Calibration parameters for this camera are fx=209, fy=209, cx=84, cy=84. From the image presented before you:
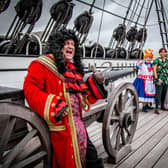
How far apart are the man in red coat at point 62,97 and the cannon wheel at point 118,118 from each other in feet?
1.01

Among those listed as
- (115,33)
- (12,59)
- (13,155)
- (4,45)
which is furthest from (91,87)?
(115,33)

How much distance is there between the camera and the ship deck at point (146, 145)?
6.31ft

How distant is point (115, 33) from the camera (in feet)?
31.7

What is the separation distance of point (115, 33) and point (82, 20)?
2.93 m

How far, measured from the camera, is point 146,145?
2.36 meters

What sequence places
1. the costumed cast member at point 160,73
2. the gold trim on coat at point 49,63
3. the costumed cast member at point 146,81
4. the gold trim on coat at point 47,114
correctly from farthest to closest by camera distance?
the costumed cast member at point 146,81, the costumed cast member at point 160,73, the gold trim on coat at point 49,63, the gold trim on coat at point 47,114

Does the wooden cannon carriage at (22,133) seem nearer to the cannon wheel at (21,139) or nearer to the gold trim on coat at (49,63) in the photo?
the cannon wheel at (21,139)

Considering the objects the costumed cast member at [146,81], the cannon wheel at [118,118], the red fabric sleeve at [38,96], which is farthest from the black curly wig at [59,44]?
the costumed cast member at [146,81]

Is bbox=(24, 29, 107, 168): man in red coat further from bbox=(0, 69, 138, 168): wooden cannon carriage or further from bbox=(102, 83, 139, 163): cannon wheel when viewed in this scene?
bbox=(102, 83, 139, 163): cannon wheel

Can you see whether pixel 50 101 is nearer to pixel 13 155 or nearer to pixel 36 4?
pixel 13 155

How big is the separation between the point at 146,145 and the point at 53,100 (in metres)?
1.64

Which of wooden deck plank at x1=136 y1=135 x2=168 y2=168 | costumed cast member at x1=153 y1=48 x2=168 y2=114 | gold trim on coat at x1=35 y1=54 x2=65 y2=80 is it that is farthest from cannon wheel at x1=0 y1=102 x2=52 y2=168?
costumed cast member at x1=153 y1=48 x2=168 y2=114

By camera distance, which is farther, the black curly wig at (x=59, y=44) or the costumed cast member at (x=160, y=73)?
the costumed cast member at (x=160, y=73)

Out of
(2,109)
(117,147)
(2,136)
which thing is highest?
(2,109)
